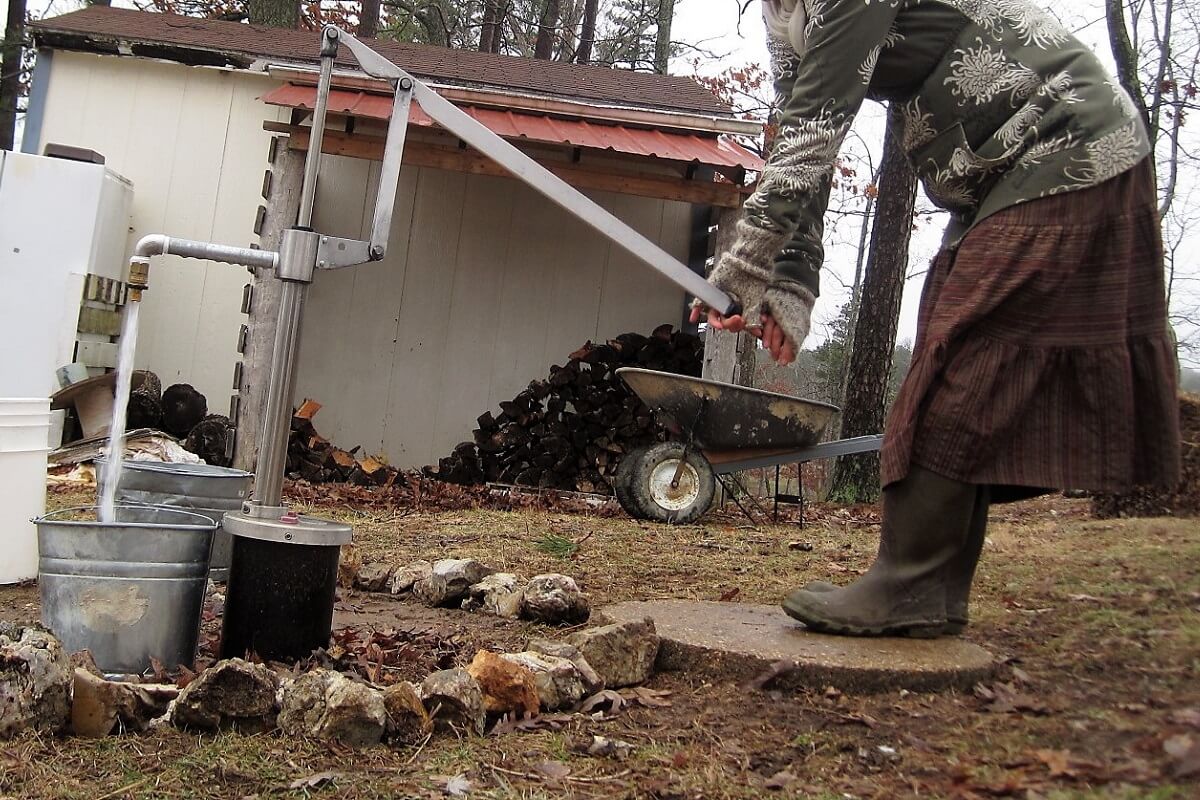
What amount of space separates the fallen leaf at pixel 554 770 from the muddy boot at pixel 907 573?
31.6 inches

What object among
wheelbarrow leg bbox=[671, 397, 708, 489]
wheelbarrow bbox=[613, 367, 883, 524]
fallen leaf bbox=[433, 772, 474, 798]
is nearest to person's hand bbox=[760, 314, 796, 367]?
fallen leaf bbox=[433, 772, 474, 798]

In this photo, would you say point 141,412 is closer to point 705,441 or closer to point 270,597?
point 705,441

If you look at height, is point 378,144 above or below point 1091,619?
above

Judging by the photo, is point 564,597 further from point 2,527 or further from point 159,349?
point 159,349

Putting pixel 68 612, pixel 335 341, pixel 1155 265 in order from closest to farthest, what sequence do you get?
pixel 1155 265
pixel 68 612
pixel 335 341

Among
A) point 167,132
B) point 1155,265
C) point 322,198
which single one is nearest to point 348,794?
point 1155,265

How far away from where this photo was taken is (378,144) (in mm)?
6953

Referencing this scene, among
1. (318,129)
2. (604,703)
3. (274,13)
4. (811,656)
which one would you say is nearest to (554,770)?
(604,703)

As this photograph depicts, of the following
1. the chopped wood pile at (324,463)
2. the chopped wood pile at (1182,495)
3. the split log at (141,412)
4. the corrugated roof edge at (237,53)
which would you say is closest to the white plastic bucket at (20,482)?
the chopped wood pile at (324,463)

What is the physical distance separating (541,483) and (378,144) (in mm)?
2583

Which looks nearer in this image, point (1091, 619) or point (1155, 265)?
point (1155, 265)

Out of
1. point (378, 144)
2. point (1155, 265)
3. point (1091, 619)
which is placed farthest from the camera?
point (378, 144)

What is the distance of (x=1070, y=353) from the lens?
6.53ft

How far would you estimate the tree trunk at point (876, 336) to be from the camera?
8.29 meters
